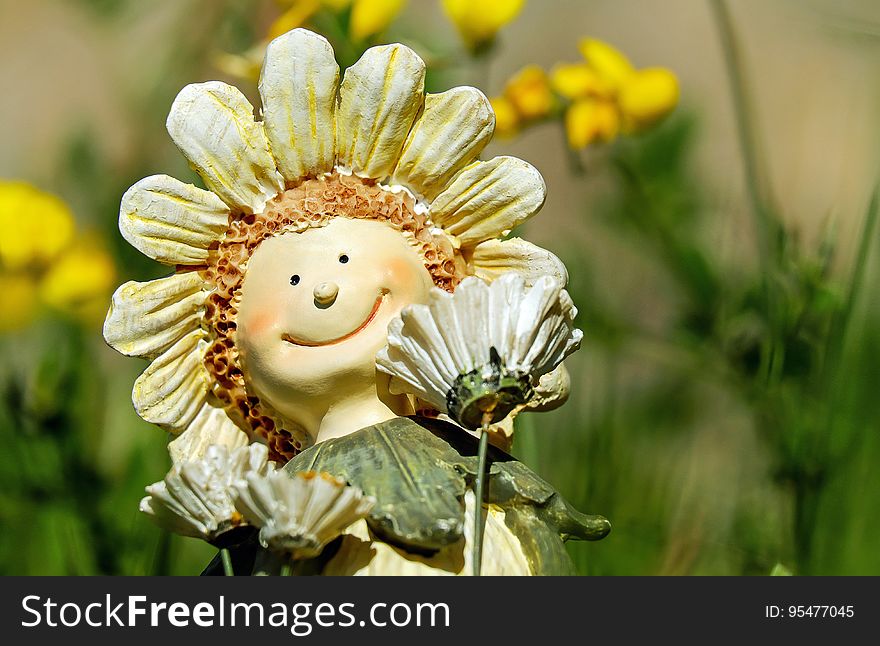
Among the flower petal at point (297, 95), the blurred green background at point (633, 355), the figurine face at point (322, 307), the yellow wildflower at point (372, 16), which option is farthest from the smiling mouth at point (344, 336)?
the yellow wildflower at point (372, 16)

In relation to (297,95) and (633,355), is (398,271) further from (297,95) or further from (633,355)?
(633,355)

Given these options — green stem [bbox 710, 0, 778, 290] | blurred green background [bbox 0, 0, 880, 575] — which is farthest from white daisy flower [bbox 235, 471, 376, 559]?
green stem [bbox 710, 0, 778, 290]

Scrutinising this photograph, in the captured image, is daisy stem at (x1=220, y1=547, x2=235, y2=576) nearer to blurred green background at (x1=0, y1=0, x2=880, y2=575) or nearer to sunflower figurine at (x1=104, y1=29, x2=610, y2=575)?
sunflower figurine at (x1=104, y1=29, x2=610, y2=575)

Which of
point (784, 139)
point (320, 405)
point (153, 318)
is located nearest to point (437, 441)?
point (320, 405)

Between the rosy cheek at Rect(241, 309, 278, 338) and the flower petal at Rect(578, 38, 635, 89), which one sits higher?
the flower petal at Rect(578, 38, 635, 89)

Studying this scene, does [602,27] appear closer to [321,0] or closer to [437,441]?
[321,0]

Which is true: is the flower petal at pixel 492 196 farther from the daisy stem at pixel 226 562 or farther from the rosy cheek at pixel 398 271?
the daisy stem at pixel 226 562

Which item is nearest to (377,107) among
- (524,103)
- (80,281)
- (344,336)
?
(344,336)
